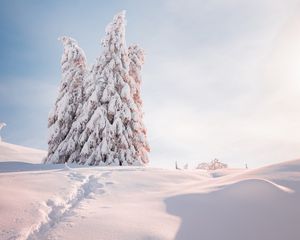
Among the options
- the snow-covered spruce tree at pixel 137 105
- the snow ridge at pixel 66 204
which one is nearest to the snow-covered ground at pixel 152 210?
the snow ridge at pixel 66 204

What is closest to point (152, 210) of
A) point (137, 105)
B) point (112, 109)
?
point (112, 109)

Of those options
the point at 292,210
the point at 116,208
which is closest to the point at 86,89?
the point at 116,208

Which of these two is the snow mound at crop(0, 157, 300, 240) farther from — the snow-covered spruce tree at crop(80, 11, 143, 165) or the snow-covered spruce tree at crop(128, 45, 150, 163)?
the snow-covered spruce tree at crop(128, 45, 150, 163)

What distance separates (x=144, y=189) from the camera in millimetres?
7656

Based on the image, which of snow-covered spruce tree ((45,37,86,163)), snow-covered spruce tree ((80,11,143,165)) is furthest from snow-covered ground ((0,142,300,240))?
snow-covered spruce tree ((45,37,86,163))

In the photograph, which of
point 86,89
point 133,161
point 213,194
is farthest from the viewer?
point 86,89

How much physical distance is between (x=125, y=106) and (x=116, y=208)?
1426 centimetres

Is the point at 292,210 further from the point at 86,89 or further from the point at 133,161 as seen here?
the point at 86,89

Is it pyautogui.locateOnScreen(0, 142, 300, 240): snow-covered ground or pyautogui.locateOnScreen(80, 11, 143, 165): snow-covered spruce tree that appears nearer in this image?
pyautogui.locateOnScreen(0, 142, 300, 240): snow-covered ground

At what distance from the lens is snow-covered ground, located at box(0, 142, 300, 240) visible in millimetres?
4457

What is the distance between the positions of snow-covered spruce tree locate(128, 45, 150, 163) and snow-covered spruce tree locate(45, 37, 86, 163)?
3960 millimetres

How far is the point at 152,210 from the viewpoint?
18.5 ft

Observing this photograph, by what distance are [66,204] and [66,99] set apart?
1637 centimetres

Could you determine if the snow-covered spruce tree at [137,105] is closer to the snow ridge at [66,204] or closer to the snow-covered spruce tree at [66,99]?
the snow-covered spruce tree at [66,99]
